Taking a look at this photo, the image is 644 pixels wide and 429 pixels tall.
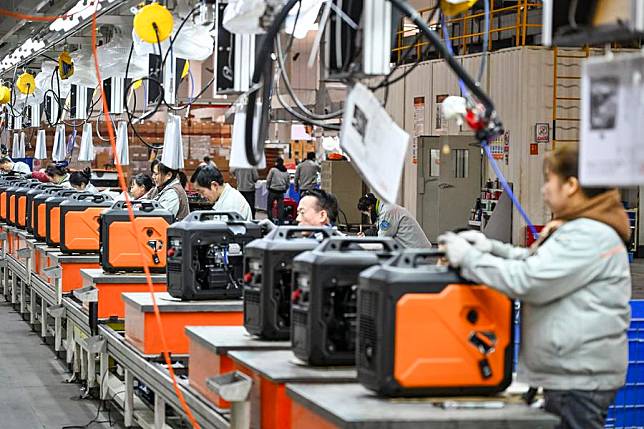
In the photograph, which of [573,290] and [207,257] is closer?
[573,290]

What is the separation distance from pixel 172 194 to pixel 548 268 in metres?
6.59

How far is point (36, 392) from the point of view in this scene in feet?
28.6

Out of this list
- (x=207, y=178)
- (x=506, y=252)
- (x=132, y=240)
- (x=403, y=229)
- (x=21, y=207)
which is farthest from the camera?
(x=21, y=207)

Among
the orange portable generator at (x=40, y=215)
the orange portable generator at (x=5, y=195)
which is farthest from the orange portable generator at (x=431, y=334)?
the orange portable generator at (x=5, y=195)

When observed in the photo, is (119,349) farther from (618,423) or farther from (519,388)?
(519,388)

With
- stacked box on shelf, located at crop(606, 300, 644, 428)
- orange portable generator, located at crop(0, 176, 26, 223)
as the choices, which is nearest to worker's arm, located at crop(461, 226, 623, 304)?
stacked box on shelf, located at crop(606, 300, 644, 428)

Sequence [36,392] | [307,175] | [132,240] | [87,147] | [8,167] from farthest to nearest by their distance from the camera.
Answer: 1. [307,175]
2. [8,167]
3. [87,147]
4. [36,392]
5. [132,240]

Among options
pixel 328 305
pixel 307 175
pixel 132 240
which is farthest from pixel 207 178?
pixel 307 175

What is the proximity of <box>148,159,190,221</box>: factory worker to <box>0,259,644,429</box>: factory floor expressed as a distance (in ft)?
5.33

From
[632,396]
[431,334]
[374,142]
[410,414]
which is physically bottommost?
[632,396]

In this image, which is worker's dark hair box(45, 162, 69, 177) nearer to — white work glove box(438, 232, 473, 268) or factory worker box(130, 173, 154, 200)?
factory worker box(130, 173, 154, 200)

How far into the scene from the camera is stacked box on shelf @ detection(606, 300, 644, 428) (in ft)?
17.0

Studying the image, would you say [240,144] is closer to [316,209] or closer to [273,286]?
[273,286]

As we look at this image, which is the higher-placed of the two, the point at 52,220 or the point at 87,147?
the point at 87,147
